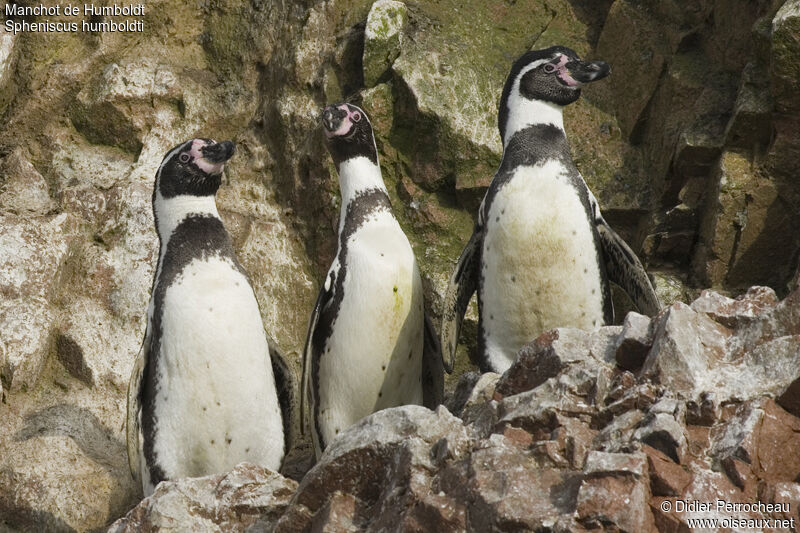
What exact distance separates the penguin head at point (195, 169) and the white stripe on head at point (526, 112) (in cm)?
138

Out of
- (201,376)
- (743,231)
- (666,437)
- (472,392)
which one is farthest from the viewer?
(743,231)

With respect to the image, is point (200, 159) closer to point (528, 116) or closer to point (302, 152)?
point (528, 116)

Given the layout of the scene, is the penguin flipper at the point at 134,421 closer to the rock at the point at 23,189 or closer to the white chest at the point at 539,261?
the white chest at the point at 539,261

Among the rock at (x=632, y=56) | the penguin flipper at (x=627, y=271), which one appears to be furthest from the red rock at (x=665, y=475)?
the rock at (x=632, y=56)

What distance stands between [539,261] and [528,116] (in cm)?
84

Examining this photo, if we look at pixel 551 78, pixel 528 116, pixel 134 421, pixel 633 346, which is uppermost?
pixel 551 78

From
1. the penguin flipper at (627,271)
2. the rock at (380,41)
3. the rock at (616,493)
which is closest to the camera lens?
the rock at (616,493)

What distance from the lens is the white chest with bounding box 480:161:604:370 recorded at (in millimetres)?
4895

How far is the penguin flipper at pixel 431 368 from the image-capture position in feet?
17.9

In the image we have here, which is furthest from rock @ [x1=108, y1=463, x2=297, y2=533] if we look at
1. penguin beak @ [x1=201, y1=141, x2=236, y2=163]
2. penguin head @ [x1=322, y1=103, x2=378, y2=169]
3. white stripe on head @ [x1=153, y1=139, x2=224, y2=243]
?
penguin head @ [x1=322, y1=103, x2=378, y2=169]

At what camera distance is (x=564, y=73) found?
541 cm

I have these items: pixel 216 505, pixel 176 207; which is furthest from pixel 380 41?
pixel 216 505

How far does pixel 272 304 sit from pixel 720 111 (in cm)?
296

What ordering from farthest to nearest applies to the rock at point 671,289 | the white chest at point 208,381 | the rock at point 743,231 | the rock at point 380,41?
the rock at point 380,41 → the rock at point 671,289 → the rock at point 743,231 → the white chest at point 208,381
